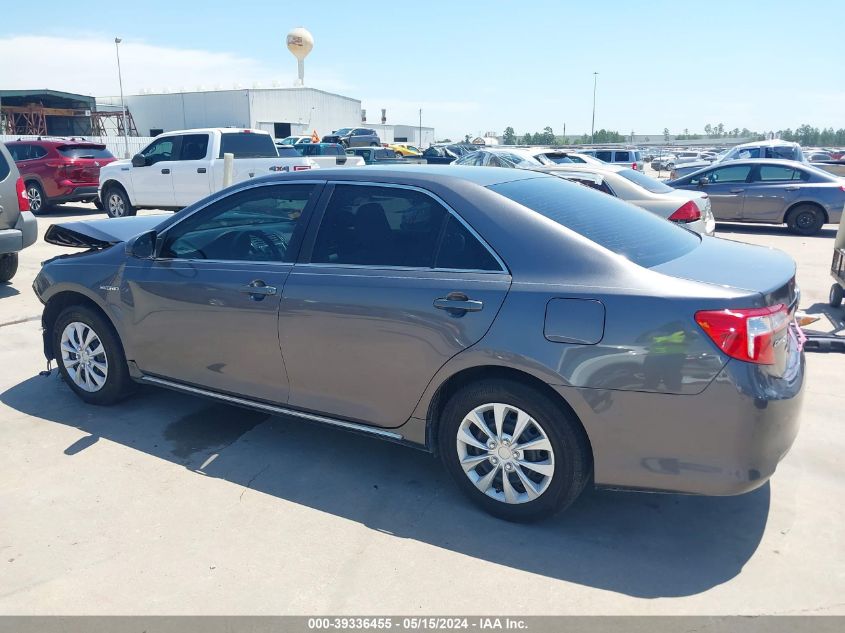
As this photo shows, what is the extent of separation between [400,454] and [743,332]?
2168 mm

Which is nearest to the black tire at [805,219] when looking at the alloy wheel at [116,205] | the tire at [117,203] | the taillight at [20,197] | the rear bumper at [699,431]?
the rear bumper at [699,431]

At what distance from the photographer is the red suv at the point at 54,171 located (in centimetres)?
1521

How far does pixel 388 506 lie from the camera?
3.60 metres

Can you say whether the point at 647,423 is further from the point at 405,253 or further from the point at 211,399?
the point at 211,399

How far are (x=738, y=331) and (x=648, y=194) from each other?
7034 mm

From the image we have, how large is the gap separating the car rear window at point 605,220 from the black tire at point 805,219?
11.3 metres

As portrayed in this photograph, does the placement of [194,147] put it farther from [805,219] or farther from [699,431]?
[699,431]

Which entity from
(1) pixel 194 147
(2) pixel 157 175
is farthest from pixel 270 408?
(2) pixel 157 175

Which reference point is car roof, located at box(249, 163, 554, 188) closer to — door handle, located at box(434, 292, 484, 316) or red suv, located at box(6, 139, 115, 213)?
door handle, located at box(434, 292, 484, 316)

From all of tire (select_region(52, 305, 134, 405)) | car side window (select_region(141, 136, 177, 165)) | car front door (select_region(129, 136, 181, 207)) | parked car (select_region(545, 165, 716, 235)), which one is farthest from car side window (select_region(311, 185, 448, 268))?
car side window (select_region(141, 136, 177, 165))

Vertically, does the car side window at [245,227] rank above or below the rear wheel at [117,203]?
above

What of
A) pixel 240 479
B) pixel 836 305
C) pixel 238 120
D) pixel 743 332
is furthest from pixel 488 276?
pixel 238 120

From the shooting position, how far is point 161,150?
14.5 metres

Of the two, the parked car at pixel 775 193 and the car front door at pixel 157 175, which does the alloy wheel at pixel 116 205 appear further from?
the parked car at pixel 775 193
